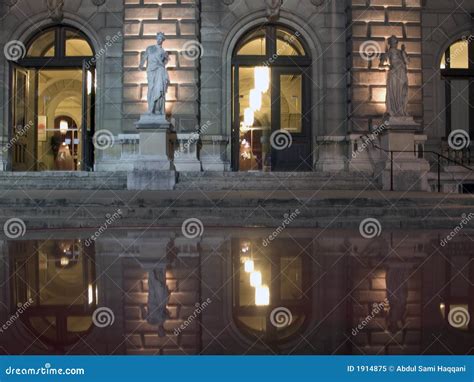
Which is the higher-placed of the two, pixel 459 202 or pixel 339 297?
pixel 459 202

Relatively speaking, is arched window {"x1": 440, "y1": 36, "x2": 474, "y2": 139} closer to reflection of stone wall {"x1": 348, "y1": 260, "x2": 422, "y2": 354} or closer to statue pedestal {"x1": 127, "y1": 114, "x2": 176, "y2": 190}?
statue pedestal {"x1": 127, "y1": 114, "x2": 176, "y2": 190}

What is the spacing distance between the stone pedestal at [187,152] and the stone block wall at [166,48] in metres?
0.62

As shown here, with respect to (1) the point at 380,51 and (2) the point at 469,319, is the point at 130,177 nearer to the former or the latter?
(1) the point at 380,51

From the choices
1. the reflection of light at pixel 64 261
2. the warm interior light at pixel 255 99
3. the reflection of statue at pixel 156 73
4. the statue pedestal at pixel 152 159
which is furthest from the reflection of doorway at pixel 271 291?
the warm interior light at pixel 255 99

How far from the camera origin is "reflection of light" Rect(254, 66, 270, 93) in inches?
795

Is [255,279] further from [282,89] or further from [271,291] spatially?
[282,89]

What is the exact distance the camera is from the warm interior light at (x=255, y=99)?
21875 millimetres

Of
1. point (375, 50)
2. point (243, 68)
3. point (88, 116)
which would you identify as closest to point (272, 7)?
point (243, 68)

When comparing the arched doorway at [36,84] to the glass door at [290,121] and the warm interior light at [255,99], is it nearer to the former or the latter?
the warm interior light at [255,99]

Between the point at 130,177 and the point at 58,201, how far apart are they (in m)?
3.75

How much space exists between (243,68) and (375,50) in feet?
16.7

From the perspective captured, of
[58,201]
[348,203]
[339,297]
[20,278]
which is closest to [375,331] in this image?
[339,297]

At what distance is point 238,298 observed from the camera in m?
4.62

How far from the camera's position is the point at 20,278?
545cm
